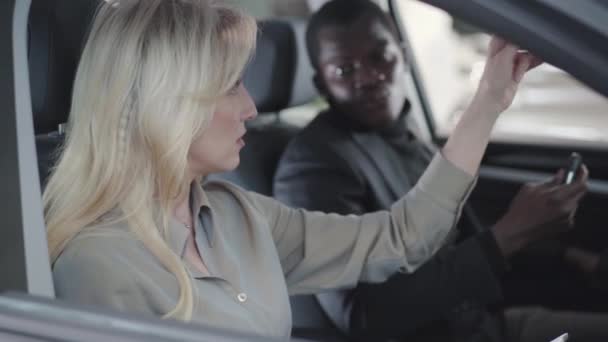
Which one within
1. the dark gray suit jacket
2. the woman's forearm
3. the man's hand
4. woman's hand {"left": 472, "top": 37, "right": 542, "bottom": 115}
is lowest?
the dark gray suit jacket

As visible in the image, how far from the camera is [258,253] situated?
1.83 m

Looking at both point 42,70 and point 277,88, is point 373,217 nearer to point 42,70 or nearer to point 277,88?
point 42,70

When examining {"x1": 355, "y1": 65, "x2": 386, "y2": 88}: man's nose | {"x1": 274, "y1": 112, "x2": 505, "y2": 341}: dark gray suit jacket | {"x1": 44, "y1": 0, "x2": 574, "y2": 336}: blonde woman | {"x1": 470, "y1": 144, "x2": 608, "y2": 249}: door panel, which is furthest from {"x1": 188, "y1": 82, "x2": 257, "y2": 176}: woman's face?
{"x1": 470, "y1": 144, "x2": 608, "y2": 249}: door panel

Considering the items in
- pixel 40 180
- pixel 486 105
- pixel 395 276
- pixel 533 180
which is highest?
pixel 486 105

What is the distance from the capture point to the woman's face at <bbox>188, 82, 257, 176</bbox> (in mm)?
1679

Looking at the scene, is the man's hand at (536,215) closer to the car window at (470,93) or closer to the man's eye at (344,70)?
the man's eye at (344,70)

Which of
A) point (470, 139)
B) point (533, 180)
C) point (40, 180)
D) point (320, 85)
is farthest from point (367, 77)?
point (40, 180)

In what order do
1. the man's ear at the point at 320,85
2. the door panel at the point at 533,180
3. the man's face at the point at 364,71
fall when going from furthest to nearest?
the door panel at the point at 533,180 → the man's ear at the point at 320,85 → the man's face at the point at 364,71

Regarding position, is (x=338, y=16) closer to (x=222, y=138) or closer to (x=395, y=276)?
(x=395, y=276)

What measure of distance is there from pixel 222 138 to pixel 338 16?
116 cm

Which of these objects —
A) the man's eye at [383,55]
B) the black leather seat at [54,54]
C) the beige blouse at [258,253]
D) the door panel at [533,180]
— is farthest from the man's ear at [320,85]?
the black leather seat at [54,54]

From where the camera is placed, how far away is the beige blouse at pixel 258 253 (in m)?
1.55

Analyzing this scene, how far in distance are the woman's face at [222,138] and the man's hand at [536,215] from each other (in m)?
0.71

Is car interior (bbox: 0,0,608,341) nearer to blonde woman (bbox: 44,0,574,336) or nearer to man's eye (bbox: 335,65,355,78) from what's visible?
blonde woman (bbox: 44,0,574,336)
